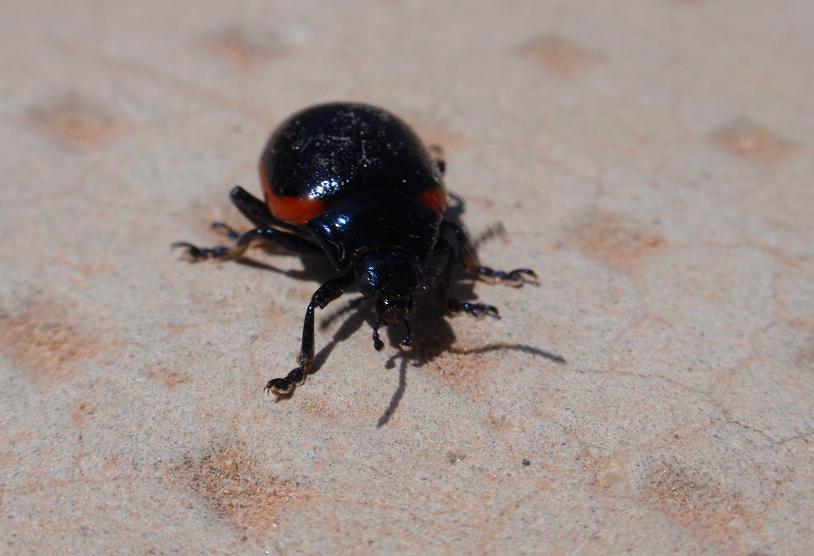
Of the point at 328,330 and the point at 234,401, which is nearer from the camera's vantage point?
the point at 234,401

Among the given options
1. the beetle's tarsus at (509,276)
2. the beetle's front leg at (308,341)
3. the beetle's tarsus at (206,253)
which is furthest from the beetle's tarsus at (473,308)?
the beetle's tarsus at (206,253)

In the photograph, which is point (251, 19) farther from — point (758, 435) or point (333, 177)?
point (758, 435)

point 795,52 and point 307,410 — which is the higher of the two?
point 795,52

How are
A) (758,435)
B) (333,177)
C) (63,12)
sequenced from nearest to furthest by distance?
1. (758,435)
2. (333,177)
3. (63,12)

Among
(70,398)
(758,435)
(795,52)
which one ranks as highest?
(795,52)

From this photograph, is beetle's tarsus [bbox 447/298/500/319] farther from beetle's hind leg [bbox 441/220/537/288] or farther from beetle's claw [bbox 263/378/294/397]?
beetle's claw [bbox 263/378/294/397]

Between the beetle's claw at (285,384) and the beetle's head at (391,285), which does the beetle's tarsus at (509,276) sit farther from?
the beetle's claw at (285,384)

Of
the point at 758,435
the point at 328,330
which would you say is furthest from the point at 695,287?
the point at 328,330
